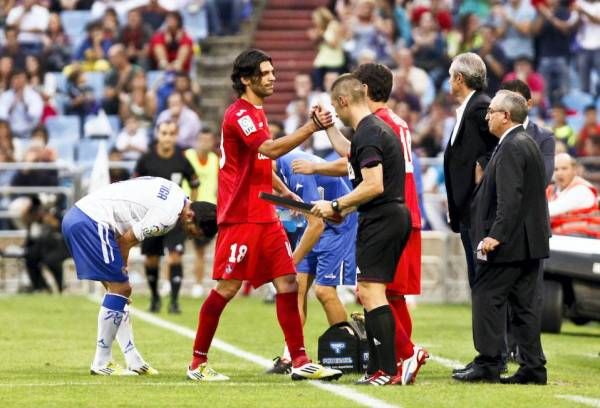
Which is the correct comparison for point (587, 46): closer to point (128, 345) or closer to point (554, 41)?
point (554, 41)

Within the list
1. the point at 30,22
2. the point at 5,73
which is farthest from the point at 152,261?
the point at 30,22

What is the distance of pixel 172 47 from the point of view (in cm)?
2730

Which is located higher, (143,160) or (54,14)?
(54,14)

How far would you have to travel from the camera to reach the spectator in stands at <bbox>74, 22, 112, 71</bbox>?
27.3m

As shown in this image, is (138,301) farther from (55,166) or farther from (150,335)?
(150,335)

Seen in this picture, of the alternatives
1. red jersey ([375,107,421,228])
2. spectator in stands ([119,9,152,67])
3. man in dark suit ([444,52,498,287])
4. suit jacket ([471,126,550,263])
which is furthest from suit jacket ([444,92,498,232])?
spectator in stands ([119,9,152,67])

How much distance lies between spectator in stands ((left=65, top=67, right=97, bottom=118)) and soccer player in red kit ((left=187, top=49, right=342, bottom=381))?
15.2 m

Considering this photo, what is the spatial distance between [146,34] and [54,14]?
1.77 metres

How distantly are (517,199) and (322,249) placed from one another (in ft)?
7.28

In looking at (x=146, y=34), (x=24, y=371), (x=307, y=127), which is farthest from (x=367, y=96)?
(x=146, y=34)

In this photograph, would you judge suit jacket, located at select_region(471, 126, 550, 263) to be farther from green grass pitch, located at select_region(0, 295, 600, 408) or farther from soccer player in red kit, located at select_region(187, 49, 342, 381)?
soccer player in red kit, located at select_region(187, 49, 342, 381)

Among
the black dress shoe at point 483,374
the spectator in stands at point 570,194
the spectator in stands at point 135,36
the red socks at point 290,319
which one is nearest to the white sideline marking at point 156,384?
the red socks at point 290,319

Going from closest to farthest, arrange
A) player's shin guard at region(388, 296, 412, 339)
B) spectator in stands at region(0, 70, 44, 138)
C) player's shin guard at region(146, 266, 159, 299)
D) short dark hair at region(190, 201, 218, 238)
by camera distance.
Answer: player's shin guard at region(388, 296, 412, 339) < short dark hair at region(190, 201, 218, 238) < player's shin guard at region(146, 266, 159, 299) < spectator in stands at region(0, 70, 44, 138)

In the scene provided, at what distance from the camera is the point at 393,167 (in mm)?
10727
